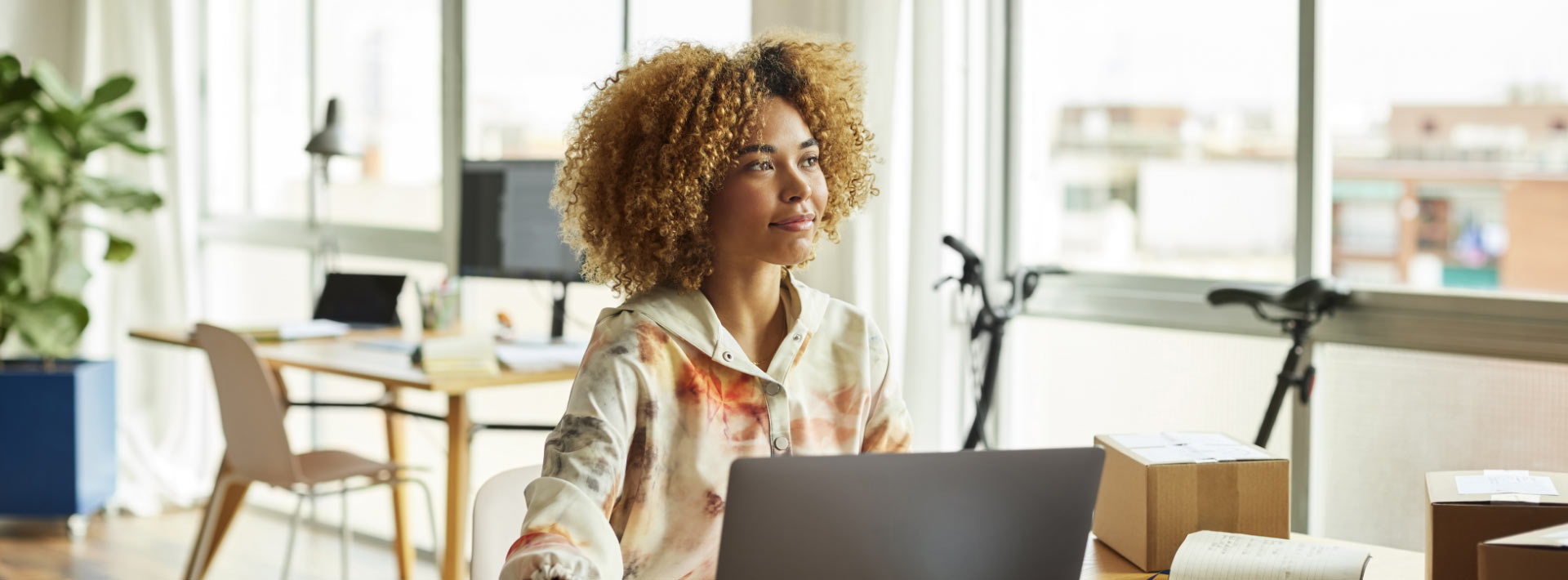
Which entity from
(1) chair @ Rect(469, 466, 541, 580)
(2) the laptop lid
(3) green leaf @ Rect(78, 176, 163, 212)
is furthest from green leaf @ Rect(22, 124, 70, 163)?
(1) chair @ Rect(469, 466, 541, 580)

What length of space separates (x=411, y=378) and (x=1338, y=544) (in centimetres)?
Answer: 183

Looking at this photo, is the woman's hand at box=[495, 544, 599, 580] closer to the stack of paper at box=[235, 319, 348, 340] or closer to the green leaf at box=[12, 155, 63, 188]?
the stack of paper at box=[235, 319, 348, 340]

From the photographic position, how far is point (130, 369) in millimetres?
4945

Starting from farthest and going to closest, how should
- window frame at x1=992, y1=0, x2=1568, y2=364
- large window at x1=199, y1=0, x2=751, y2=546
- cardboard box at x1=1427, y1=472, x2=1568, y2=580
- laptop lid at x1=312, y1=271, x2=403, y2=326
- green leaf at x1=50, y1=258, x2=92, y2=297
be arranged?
1. green leaf at x1=50, y1=258, x2=92, y2=297
2. large window at x1=199, y1=0, x2=751, y2=546
3. laptop lid at x1=312, y1=271, x2=403, y2=326
4. window frame at x1=992, y1=0, x2=1568, y2=364
5. cardboard box at x1=1427, y1=472, x2=1568, y2=580

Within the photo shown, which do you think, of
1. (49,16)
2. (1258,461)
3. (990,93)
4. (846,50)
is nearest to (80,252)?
(49,16)

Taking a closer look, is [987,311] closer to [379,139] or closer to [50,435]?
[379,139]

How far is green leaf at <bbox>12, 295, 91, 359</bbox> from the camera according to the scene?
4.23m

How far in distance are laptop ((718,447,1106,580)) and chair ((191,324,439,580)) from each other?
217cm

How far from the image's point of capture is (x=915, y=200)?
2.93m

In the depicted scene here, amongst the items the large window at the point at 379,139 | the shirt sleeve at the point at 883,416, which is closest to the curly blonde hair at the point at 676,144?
the shirt sleeve at the point at 883,416

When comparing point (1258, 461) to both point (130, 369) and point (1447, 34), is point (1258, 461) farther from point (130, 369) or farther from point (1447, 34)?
point (130, 369)

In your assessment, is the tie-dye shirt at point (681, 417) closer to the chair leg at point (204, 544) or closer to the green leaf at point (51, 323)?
the chair leg at point (204, 544)

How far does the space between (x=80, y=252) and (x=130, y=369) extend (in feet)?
1.48

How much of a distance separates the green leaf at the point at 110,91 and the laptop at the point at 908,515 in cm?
389
